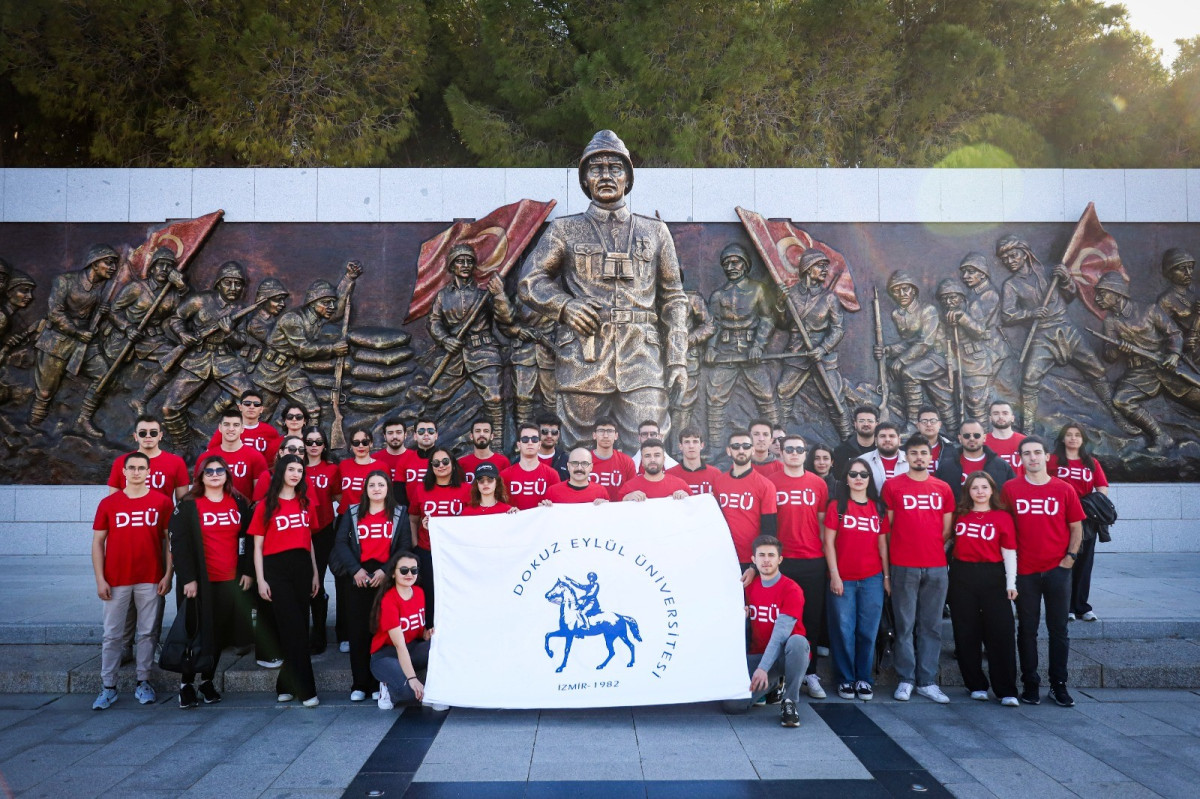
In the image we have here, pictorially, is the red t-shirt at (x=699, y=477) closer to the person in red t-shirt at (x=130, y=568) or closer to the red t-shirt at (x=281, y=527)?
the red t-shirt at (x=281, y=527)

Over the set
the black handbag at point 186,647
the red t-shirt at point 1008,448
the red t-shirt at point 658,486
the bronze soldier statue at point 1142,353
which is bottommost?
the black handbag at point 186,647

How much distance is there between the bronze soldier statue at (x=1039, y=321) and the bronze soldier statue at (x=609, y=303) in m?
5.71

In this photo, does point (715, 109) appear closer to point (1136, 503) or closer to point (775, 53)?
point (775, 53)

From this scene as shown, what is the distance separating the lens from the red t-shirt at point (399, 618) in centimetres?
579

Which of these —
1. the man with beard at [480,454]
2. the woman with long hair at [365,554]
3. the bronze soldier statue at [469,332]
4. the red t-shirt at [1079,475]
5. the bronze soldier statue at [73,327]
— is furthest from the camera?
the bronze soldier statue at [73,327]

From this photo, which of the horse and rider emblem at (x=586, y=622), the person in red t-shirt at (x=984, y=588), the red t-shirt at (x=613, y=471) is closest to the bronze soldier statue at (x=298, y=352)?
the red t-shirt at (x=613, y=471)

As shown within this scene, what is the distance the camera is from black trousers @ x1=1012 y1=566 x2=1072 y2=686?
597 cm

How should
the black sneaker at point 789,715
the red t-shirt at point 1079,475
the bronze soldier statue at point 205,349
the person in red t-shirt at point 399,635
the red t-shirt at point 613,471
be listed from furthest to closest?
1. the bronze soldier statue at point 205,349
2. the red t-shirt at point 1079,475
3. the red t-shirt at point 613,471
4. the person in red t-shirt at point 399,635
5. the black sneaker at point 789,715

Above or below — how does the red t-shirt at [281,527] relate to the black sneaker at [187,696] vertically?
above

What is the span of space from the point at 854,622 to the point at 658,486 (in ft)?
5.90

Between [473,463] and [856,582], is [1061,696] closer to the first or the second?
[856,582]

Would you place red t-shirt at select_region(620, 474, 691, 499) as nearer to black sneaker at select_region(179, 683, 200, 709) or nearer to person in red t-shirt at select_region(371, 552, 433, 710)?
person in red t-shirt at select_region(371, 552, 433, 710)

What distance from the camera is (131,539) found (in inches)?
241

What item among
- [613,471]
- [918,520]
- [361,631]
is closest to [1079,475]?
[918,520]
